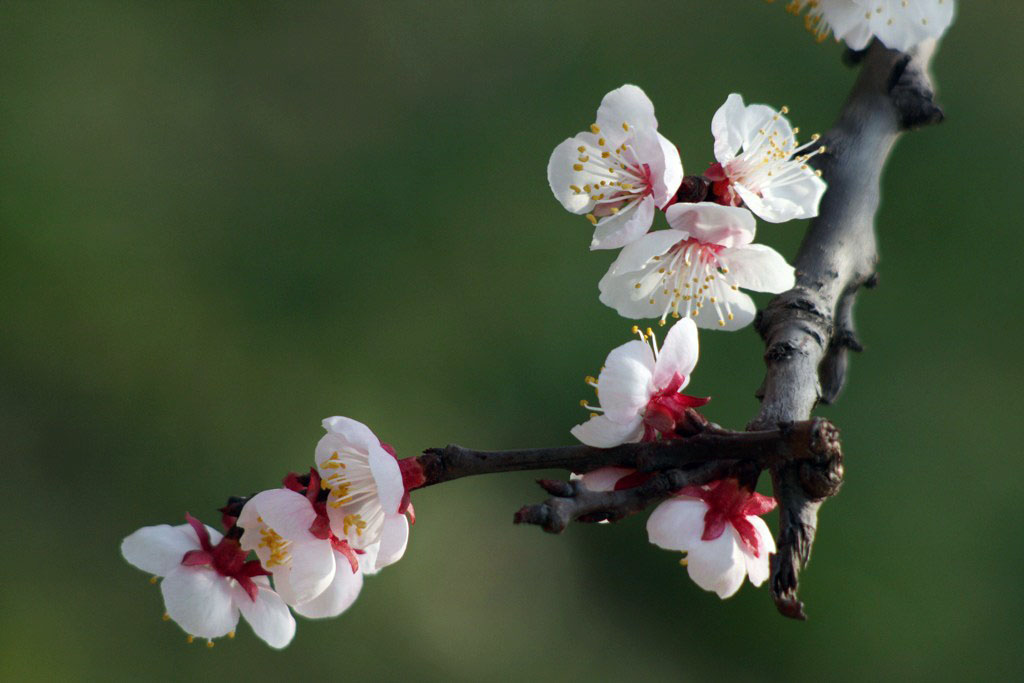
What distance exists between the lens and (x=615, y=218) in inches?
23.9

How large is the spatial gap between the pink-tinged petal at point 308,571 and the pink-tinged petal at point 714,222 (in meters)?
0.26

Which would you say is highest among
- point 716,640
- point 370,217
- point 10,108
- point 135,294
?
point 10,108

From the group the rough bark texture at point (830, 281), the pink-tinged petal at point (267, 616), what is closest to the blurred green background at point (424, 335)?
the rough bark texture at point (830, 281)

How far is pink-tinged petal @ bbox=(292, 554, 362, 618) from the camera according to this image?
1.88 feet

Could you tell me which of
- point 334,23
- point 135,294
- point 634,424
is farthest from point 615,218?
point 334,23

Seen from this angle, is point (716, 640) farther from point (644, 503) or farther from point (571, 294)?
point (644, 503)

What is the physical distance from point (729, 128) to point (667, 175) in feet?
0.26

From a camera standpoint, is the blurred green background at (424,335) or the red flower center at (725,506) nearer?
the red flower center at (725,506)

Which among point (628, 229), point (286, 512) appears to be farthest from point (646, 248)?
point (286, 512)

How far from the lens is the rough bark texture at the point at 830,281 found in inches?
19.2

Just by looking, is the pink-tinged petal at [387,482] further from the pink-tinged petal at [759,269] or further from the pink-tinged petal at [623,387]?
the pink-tinged petal at [759,269]

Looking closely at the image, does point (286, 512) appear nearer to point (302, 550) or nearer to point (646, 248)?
point (302, 550)

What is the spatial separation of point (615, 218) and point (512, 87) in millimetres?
2050

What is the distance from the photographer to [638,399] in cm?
53
